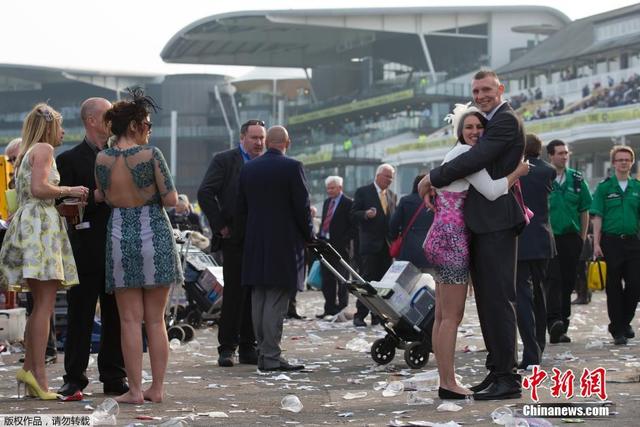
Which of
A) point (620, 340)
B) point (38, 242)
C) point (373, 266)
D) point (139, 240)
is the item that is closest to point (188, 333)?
point (373, 266)

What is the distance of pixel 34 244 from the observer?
7129mm

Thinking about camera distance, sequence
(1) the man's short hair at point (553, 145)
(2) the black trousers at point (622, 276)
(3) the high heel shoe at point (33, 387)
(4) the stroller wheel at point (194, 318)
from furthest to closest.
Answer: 1. (4) the stroller wheel at point (194, 318)
2. (2) the black trousers at point (622, 276)
3. (1) the man's short hair at point (553, 145)
4. (3) the high heel shoe at point (33, 387)

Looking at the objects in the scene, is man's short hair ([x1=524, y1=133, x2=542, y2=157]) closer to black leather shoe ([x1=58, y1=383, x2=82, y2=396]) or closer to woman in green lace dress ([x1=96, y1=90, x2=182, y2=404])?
woman in green lace dress ([x1=96, y1=90, x2=182, y2=404])

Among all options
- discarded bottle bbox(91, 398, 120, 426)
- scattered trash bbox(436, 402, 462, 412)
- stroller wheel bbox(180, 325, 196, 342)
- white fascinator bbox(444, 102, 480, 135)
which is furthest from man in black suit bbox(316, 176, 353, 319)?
discarded bottle bbox(91, 398, 120, 426)

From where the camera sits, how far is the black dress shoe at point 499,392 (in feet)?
22.8

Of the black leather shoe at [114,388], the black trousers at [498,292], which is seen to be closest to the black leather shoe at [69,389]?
the black leather shoe at [114,388]

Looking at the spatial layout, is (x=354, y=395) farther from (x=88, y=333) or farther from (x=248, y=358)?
(x=248, y=358)

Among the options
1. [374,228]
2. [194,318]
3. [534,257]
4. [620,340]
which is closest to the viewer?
[534,257]

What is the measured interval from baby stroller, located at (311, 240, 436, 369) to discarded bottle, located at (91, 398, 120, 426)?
3.23m

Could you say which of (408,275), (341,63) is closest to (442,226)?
(408,275)

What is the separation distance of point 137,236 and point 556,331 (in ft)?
16.4

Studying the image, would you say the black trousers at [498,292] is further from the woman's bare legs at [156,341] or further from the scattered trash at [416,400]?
the woman's bare legs at [156,341]

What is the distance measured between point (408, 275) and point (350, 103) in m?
84.8

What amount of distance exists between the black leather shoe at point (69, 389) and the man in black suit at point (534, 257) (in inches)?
113
